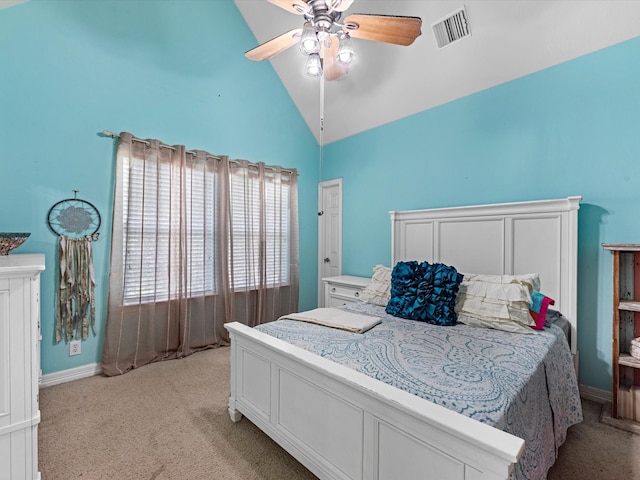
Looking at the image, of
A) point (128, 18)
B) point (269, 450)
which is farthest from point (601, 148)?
point (128, 18)

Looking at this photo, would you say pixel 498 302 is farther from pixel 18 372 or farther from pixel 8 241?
pixel 8 241

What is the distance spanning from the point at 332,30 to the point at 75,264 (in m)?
2.58

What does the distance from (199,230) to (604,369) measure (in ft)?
11.7

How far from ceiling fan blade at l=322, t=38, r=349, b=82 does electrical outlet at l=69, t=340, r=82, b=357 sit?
2892mm

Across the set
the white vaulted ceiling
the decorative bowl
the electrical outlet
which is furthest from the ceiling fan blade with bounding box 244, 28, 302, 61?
the electrical outlet

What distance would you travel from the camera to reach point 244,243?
3.48m

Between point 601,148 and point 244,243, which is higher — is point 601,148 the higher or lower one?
the higher one

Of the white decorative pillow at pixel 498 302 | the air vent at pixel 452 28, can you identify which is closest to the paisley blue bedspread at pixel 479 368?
the white decorative pillow at pixel 498 302

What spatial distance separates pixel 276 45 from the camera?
2.01 m

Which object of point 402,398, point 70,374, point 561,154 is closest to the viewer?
point 402,398

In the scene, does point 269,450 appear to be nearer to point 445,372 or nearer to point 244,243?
point 445,372

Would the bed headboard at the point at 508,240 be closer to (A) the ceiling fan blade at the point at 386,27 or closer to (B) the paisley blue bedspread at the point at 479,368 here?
(B) the paisley blue bedspread at the point at 479,368

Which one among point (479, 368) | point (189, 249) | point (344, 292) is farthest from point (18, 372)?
point (344, 292)

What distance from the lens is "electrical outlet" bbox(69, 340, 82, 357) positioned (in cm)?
251
